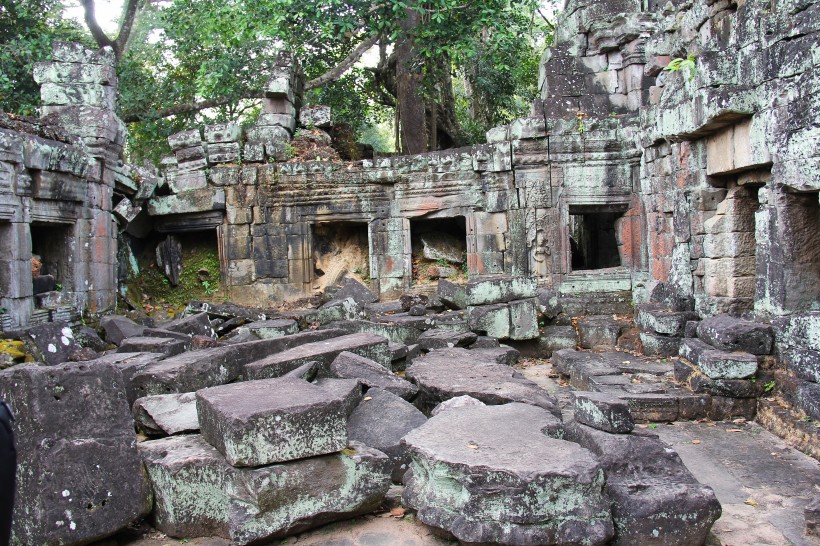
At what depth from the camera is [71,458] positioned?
3754 mm

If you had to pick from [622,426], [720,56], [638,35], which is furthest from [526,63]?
[622,426]

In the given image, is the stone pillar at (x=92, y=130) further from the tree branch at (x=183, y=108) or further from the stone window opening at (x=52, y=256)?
the tree branch at (x=183, y=108)

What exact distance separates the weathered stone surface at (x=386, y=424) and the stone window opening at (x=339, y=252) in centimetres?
775

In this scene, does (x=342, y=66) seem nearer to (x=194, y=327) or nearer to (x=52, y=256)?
(x=52, y=256)

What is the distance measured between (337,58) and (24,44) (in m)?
6.62

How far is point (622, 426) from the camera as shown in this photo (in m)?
4.27

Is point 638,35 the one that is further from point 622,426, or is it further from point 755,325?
point 622,426

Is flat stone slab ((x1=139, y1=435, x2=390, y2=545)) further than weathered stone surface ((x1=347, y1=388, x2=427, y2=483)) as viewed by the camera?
No

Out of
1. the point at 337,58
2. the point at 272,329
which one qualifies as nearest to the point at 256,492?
the point at 272,329

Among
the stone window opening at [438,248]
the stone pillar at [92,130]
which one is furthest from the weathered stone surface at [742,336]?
the stone pillar at [92,130]

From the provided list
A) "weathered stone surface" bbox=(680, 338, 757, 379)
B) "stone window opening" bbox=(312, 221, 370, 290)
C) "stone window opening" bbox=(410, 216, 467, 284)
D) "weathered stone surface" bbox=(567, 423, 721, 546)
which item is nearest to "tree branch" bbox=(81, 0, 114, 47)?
"stone window opening" bbox=(312, 221, 370, 290)

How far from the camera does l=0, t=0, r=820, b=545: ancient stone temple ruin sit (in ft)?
12.3

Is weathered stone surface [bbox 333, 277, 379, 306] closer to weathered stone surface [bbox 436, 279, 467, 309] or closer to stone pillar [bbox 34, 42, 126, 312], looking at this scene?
→ weathered stone surface [bbox 436, 279, 467, 309]

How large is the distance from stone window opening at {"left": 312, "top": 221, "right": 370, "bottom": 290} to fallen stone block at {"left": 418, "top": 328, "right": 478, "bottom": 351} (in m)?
4.49
